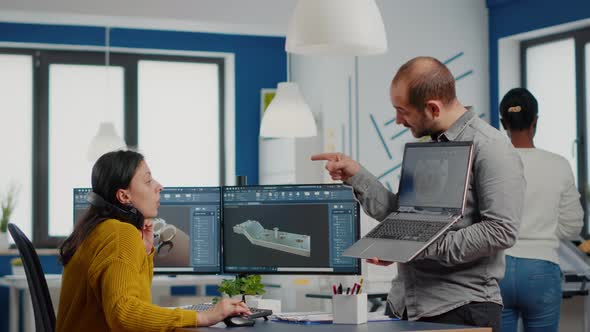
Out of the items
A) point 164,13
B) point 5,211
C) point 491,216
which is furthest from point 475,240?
point 5,211

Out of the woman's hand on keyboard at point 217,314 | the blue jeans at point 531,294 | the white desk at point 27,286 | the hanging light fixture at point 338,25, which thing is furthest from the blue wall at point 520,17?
the woman's hand on keyboard at point 217,314

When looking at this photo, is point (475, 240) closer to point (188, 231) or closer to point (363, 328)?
point (363, 328)

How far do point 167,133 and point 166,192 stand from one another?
5.83m

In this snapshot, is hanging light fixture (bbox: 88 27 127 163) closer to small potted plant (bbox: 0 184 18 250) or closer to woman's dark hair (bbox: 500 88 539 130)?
small potted plant (bbox: 0 184 18 250)

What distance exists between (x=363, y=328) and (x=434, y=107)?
621 millimetres

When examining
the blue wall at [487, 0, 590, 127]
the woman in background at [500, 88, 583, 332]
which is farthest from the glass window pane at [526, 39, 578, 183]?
the woman in background at [500, 88, 583, 332]

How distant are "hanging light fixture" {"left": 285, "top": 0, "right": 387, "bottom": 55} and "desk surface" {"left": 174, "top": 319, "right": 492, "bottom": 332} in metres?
1.27

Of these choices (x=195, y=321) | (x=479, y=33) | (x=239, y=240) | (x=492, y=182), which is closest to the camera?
(x=492, y=182)

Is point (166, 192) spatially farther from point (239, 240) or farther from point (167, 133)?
point (167, 133)

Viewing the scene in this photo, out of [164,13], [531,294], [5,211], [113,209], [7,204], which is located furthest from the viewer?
[7,204]

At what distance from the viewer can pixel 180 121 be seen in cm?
941

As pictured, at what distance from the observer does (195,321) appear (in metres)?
2.71

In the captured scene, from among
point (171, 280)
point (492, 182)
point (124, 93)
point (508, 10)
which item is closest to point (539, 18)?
point (508, 10)

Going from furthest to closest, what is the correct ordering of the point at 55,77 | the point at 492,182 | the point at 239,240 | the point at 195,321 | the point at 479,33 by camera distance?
the point at 55,77 < the point at 479,33 < the point at 239,240 < the point at 195,321 < the point at 492,182
